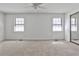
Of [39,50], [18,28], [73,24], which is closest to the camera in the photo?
[39,50]

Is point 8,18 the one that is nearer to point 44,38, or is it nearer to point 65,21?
point 44,38

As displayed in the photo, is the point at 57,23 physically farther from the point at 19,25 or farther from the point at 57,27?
the point at 19,25

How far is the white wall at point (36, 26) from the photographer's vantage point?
897cm

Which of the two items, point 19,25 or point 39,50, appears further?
point 19,25

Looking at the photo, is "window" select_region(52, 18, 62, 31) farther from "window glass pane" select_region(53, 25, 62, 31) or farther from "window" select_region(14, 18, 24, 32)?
"window" select_region(14, 18, 24, 32)

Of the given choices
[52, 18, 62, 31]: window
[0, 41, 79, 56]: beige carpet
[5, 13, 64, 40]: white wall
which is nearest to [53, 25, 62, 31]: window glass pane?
[52, 18, 62, 31]: window

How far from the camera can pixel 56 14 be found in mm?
8953

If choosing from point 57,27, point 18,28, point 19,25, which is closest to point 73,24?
point 57,27

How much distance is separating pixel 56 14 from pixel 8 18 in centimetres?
396

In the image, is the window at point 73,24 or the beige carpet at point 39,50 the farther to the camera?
the window at point 73,24

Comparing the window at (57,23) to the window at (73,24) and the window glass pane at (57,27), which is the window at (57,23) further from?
the window at (73,24)

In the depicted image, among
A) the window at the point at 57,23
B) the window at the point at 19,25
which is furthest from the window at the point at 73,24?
the window at the point at 19,25

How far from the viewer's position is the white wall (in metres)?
8.97

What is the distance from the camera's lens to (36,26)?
9117 mm
